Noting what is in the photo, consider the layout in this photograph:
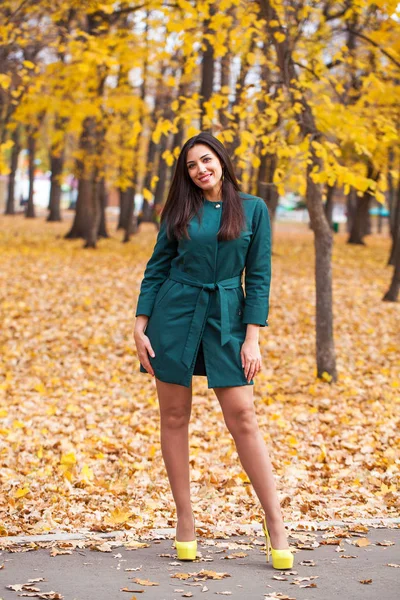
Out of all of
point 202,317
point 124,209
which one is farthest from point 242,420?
point 124,209

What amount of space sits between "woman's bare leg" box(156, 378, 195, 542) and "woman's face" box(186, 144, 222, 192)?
0.98 m

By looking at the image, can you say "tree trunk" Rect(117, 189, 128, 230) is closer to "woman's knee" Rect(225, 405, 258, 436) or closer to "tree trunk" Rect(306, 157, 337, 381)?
"tree trunk" Rect(306, 157, 337, 381)

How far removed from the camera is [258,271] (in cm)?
434

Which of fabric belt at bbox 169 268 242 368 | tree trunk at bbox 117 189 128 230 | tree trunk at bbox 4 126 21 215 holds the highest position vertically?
tree trunk at bbox 4 126 21 215

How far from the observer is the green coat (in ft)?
14.0

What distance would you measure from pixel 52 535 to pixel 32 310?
30.2 ft

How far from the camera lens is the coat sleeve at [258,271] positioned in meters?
4.27

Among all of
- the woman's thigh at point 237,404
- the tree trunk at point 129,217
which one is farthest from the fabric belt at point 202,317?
the tree trunk at point 129,217

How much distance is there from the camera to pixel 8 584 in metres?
3.94

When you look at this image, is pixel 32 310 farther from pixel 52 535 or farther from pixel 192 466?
pixel 52 535

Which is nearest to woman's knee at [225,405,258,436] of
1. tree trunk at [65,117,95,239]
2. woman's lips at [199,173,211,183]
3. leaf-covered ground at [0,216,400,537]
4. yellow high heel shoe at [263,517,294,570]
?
yellow high heel shoe at [263,517,294,570]

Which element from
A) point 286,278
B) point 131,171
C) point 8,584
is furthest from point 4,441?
point 131,171

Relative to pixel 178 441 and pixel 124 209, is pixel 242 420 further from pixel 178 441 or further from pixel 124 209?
pixel 124 209

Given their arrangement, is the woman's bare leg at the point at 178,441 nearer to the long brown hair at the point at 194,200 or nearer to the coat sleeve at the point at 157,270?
the coat sleeve at the point at 157,270
